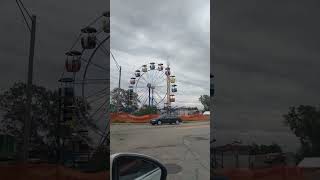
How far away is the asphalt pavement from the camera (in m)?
3.33

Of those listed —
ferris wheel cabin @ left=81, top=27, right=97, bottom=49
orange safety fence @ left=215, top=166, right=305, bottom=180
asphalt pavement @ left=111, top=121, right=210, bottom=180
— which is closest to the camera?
asphalt pavement @ left=111, top=121, right=210, bottom=180

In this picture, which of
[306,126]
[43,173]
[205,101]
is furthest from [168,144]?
[306,126]

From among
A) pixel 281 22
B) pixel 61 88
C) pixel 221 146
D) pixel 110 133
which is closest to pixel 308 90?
pixel 281 22

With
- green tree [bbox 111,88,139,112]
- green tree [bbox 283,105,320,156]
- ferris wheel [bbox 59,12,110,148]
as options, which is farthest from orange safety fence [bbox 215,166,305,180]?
ferris wheel [bbox 59,12,110,148]

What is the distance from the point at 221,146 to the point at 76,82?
44.2 inches

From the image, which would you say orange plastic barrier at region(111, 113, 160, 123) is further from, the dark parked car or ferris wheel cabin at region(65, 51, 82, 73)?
ferris wheel cabin at region(65, 51, 82, 73)

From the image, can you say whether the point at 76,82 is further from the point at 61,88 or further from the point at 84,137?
the point at 84,137

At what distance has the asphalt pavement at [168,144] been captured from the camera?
131 inches

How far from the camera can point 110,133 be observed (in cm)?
339

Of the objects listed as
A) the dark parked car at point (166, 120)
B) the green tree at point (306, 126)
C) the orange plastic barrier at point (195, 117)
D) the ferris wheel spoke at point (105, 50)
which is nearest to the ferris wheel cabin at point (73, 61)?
the ferris wheel spoke at point (105, 50)

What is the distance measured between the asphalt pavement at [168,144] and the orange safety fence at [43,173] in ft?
0.95

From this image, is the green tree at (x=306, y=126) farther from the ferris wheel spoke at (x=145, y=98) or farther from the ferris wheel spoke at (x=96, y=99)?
the ferris wheel spoke at (x=96, y=99)

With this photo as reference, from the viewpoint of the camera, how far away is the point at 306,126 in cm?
380

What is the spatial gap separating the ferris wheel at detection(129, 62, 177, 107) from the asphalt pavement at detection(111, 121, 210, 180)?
0.19 m
